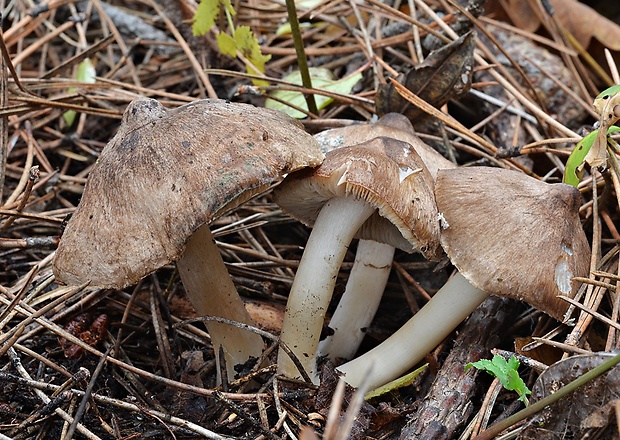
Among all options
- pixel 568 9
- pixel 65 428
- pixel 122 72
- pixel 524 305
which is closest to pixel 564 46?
pixel 568 9

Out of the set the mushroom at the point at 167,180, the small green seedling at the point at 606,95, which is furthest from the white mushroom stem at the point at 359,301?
the small green seedling at the point at 606,95

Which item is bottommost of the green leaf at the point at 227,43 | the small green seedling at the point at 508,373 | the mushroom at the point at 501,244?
the small green seedling at the point at 508,373

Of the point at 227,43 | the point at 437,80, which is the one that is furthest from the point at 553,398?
the point at 227,43

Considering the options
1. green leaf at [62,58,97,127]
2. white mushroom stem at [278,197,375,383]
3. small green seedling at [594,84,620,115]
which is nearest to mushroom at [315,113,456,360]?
white mushroom stem at [278,197,375,383]

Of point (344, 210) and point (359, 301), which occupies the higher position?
point (344, 210)

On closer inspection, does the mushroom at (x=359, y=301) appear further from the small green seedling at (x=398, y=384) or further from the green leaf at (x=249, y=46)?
the green leaf at (x=249, y=46)

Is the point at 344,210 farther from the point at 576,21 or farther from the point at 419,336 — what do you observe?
the point at 576,21
